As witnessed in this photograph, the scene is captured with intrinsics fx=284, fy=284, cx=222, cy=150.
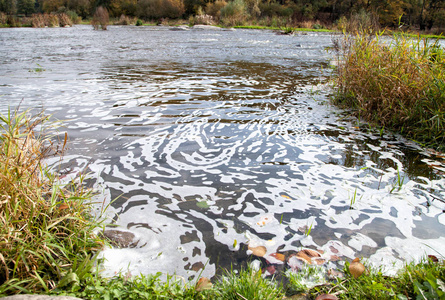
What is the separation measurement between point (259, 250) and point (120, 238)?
1047 mm

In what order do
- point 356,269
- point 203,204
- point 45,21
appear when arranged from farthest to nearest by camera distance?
point 45,21 → point 203,204 → point 356,269

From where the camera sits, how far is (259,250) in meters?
2.08

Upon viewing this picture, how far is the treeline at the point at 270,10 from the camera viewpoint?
37.7m

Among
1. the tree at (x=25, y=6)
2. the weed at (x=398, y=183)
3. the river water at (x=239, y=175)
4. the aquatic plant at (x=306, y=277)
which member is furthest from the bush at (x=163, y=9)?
the aquatic plant at (x=306, y=277)

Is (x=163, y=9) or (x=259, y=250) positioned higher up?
(x=163, y=9)

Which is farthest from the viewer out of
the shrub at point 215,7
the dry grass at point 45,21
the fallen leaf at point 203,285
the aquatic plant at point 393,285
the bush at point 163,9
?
the bush at point 163,9

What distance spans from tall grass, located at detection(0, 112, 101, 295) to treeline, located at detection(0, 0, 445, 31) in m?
36.8

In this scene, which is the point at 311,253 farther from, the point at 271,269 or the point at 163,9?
the point at 163,9

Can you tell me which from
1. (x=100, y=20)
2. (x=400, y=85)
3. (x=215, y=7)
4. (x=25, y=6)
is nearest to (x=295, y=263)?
(x=400, y=85)

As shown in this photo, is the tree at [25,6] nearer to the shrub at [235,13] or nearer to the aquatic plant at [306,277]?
the shrub at [235,13]

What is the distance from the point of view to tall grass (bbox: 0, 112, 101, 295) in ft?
5.07

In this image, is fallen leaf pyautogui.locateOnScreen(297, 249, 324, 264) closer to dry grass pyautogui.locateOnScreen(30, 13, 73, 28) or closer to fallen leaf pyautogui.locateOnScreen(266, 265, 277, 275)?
fallen leaf pyautogui.locateOnScreen(266, 265, 277, 275)

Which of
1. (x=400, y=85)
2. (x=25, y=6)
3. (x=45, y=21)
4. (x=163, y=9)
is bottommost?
(x=400, y=85)

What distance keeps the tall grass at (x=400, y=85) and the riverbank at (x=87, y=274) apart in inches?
108
